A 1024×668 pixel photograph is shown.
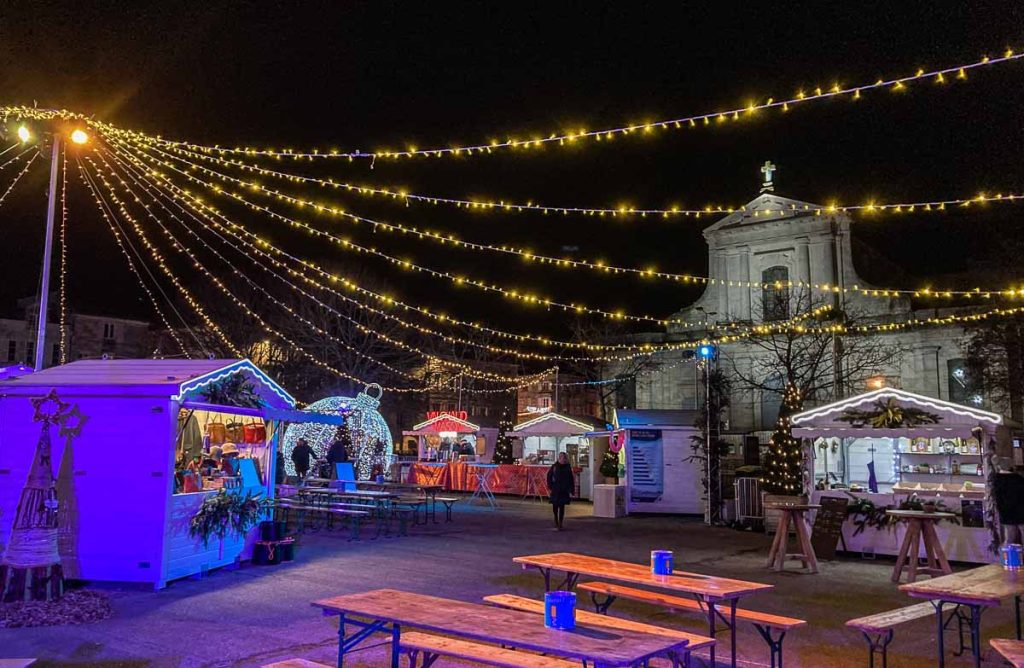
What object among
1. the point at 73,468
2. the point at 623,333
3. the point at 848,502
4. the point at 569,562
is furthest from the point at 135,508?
the point at 623,333

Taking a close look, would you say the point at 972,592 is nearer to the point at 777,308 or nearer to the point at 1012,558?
the point at 1012,558

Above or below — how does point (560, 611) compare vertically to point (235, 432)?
below

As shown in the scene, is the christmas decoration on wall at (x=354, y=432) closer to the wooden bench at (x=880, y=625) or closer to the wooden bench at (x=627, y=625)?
the wooden bench at (x=627, y=625)

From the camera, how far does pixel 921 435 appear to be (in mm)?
13039

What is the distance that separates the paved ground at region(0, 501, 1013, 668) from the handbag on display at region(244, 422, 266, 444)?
192 cm

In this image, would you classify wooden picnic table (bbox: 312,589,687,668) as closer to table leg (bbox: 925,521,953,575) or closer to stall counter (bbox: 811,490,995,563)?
table leg (bbox: 925,521,953,575)

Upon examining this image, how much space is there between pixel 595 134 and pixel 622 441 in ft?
41.4

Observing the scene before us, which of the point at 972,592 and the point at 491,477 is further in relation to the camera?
the point at 491,477

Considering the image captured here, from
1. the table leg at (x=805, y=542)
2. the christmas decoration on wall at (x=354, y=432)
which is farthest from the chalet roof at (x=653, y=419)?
the table leg at (x=805, y=542)

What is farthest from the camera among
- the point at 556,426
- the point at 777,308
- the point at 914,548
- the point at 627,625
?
the point at 777,308

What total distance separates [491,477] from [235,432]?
42.5 feet

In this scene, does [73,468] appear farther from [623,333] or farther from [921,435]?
[623,333]

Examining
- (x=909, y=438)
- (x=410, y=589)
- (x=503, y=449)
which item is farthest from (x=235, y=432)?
(x=503, y=449)

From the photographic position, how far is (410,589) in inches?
341
